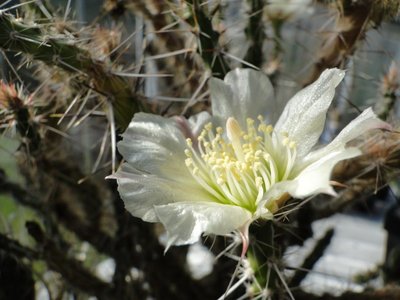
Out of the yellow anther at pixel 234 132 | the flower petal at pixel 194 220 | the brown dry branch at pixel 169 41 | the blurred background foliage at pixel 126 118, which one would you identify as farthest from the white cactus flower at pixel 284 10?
the flower petal at pixel 194 220

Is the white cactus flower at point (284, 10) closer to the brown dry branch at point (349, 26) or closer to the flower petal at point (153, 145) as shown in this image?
the brown dry branch at point (349, 26)

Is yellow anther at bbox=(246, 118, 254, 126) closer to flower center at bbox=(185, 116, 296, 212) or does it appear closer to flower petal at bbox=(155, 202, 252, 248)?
flower center at bbox=(185, 116, 296, 212)

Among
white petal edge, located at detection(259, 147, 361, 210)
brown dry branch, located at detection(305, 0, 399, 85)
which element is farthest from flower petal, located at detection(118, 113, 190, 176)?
brown dry branch, located at detection(305, 0, 399, 85)

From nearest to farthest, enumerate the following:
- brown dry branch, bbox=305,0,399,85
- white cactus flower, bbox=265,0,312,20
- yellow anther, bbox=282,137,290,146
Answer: yellow anther, bbox=282,137,290,146, brown dry branch, bbox=305,0,399,85, white cactus flower, bbox=265,0,312,20

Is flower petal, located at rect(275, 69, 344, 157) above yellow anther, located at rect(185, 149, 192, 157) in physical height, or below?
above

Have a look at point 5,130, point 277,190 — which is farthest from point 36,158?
point 277,190

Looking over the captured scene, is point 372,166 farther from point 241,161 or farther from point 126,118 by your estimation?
point 126,118
